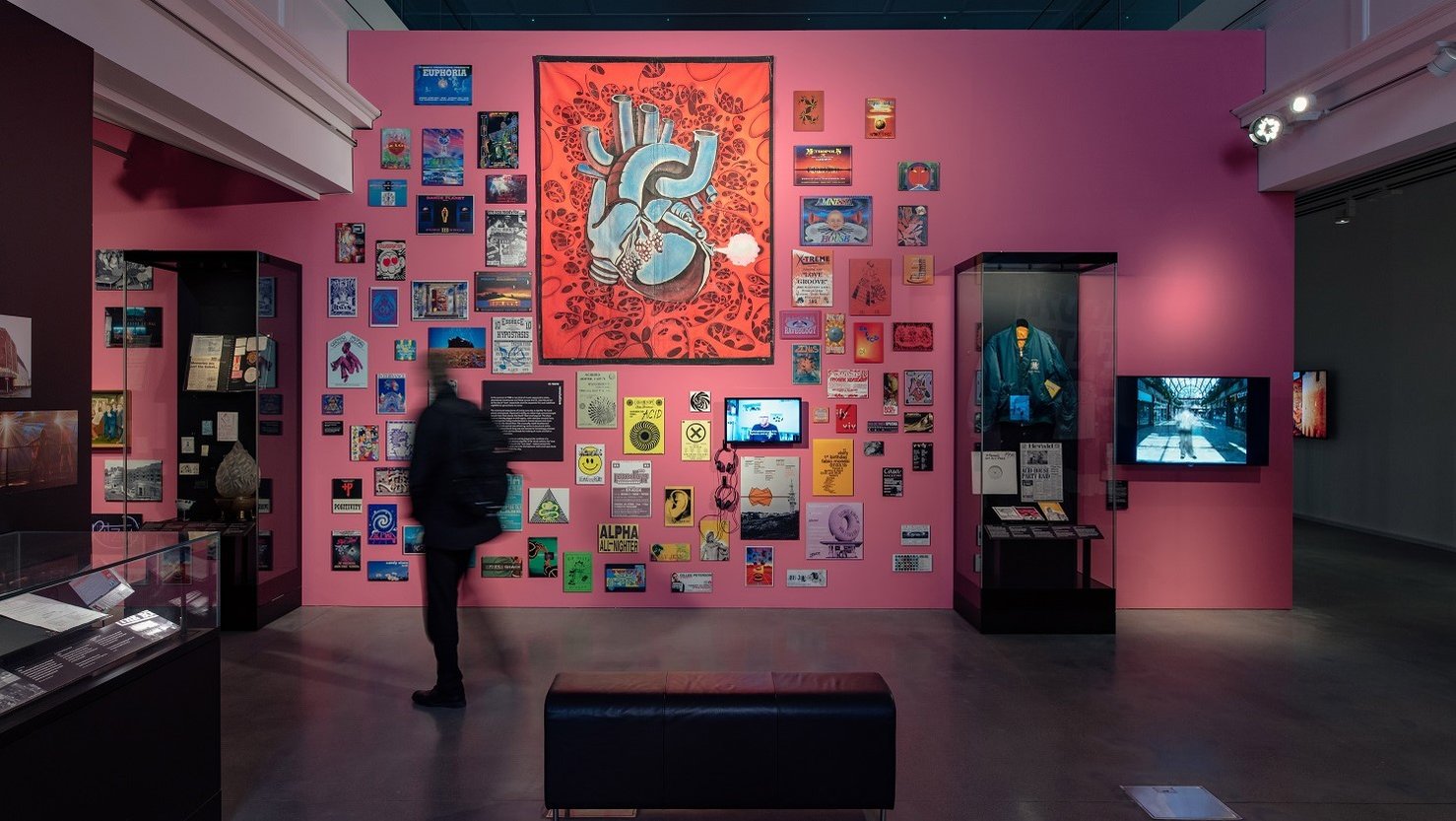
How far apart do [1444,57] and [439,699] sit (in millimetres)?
6292

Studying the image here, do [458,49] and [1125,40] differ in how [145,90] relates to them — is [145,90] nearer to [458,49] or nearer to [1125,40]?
[458,49]

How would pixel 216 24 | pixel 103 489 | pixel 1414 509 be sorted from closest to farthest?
pixel 216 24, pixel 103 489, pixel 1414 509

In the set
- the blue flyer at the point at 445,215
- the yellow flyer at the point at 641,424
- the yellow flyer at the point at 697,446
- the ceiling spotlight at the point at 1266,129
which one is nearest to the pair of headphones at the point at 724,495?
the yellow flyer at the point at 697,446

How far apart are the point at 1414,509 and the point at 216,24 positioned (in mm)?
11402

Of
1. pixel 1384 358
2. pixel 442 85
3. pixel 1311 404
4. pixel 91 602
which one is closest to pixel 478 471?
pixel 91 602

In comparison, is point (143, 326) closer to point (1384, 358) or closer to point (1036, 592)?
point (1036, 592)

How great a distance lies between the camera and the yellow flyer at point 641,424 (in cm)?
502

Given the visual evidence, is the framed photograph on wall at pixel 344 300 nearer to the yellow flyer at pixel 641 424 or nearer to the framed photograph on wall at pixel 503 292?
the framed photograph on wall at pixel 503 292

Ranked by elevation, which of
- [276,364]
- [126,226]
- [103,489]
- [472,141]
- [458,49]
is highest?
[458,49]

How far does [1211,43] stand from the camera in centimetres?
506

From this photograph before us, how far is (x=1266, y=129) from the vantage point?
4.73 m

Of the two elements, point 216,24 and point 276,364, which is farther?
point 276,364

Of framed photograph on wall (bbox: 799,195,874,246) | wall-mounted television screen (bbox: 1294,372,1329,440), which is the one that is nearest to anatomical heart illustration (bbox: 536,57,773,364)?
framed photograph on wall (bbox: 799,195,874,246)

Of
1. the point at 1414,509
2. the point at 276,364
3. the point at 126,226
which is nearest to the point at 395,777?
the point at 276,364
